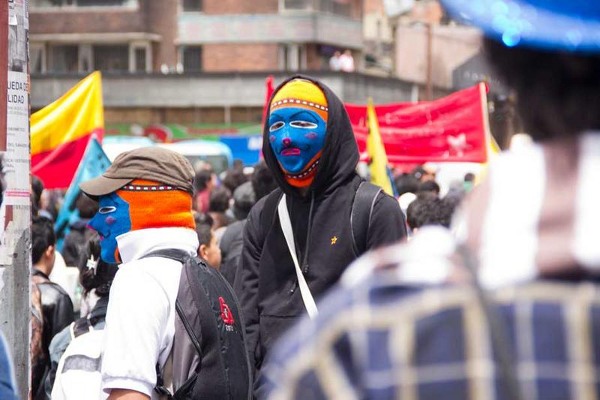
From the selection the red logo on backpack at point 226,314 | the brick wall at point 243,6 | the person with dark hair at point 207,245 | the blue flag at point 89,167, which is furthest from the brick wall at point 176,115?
the red logo on backpack at point 226,314

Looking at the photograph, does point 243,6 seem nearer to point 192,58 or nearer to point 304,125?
point 192,58

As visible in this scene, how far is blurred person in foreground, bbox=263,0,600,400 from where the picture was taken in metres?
1.49

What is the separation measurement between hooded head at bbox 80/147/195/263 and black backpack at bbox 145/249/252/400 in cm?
16

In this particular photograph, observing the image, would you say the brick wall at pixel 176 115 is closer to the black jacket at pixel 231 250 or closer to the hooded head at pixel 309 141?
the black jacket at pixel 231 250

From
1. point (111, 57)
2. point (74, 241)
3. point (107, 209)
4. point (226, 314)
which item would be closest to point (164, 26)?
point (111, 57)

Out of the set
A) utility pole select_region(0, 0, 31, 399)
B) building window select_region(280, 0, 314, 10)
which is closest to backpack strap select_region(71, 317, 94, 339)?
utility pole select_region(0, 0, 31, 399)

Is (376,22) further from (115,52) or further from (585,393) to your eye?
(585,393)

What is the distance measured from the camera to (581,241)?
1.48 meters

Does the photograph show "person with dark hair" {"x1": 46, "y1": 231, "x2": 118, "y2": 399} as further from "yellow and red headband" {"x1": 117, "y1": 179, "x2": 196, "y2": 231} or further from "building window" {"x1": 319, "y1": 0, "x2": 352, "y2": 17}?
"building window" {"x1": 319, "y1": 0, "x2": 352, "y2": 17}

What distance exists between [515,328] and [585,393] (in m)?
0.11

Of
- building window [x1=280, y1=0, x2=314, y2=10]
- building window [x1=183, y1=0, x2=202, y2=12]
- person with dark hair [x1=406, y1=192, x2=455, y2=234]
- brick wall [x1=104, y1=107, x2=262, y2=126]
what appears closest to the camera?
person with dark hair [x1=406, y1=192, x2=455, y2=234]

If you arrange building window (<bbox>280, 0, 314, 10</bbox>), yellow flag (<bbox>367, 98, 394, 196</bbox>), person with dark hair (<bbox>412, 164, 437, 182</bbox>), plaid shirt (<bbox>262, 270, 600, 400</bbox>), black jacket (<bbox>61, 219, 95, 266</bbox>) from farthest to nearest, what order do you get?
building window (<bbox>280, 0, 314, 10</bbox>), person with dark hair (<bbox>412, 164, 437, 182</bbox>), yellow flag (<bbox>367, 98, 394, 196</bbox>), black jacket (<bbox>61, 219, 95, 266</bbox>), plaid shirt (<bbox>262, 270, 600, 400</bbox>)

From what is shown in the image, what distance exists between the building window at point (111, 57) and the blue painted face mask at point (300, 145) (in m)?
43.6

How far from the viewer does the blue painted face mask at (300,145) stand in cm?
529
